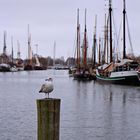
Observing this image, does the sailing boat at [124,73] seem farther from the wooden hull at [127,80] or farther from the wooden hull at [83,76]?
the wooden hull at [83,76]

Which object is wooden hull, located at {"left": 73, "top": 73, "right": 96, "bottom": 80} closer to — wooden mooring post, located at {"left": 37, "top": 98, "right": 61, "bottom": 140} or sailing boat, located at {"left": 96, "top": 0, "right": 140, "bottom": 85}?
sailing boat, located at {"left": 96, "top": 0, "right": 140, "bottom": 85}

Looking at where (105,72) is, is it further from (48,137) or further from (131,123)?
(48,137)

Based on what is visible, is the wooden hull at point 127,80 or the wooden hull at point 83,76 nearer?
the wooden hull at point 127,80

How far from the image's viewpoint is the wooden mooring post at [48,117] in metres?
12.8

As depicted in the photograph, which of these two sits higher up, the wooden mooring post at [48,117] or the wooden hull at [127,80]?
the wooden mooring post at [48,117]

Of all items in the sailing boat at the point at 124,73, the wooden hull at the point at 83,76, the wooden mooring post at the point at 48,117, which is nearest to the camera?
the wooden mooring post at the point at 48,117

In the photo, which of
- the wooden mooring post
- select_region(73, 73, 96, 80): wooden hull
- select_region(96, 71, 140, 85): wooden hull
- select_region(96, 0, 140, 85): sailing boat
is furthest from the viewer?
select_region(73, 73, 96, 80): wooden hull

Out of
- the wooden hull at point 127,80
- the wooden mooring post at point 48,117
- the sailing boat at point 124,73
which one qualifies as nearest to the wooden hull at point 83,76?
the sailing boat at point 124,73

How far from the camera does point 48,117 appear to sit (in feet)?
42.4

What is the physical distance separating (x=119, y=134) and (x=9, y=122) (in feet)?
24.0

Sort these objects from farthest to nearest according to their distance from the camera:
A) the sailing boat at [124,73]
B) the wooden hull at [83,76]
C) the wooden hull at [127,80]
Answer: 1. the wooden hull at [83,76]
2. the wooden hull at [127,80]
3. the sailing boat at [124,73]

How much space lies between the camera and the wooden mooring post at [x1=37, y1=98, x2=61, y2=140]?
12758 mm

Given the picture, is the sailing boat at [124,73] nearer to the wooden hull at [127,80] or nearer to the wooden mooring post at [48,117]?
the wooden hull at [127,80]

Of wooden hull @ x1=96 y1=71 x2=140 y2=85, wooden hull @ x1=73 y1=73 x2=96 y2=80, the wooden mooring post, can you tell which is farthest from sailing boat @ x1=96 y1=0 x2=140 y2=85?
the wooden mooring post
